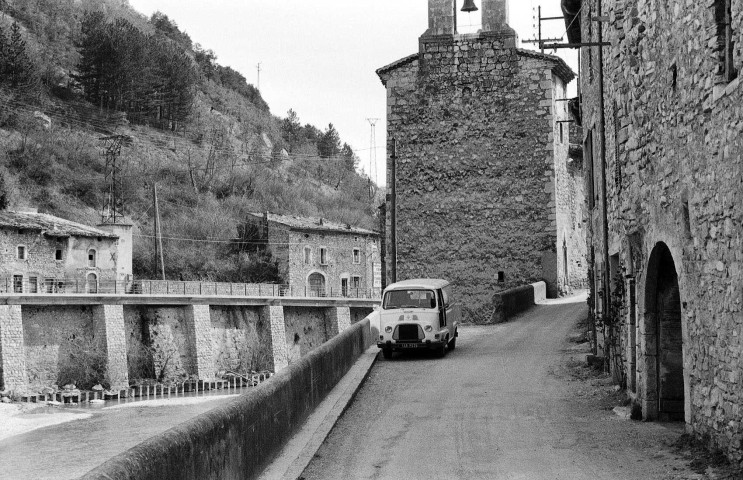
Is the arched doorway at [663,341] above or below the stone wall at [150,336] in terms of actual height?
above

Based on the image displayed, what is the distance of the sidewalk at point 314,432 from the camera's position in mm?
8984

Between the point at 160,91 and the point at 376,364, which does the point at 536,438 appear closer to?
the point at 376,364

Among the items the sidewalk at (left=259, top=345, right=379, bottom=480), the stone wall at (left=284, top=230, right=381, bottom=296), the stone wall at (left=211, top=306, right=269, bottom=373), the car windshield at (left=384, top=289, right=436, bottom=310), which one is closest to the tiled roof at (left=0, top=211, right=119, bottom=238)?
the stone wall at (left=211, top=306, right=269, bottom=373)

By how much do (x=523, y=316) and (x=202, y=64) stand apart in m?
97.6

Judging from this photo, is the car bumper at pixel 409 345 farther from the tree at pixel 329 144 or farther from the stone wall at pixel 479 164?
the tree at pixel 329 144

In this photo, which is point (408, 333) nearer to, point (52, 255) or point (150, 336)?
point (150, 336)

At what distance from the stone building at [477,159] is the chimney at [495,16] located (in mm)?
36

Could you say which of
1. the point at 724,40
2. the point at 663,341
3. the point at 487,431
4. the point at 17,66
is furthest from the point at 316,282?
the point at 724,40

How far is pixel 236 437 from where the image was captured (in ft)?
25.5

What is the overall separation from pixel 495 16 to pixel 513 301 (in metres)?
10.7

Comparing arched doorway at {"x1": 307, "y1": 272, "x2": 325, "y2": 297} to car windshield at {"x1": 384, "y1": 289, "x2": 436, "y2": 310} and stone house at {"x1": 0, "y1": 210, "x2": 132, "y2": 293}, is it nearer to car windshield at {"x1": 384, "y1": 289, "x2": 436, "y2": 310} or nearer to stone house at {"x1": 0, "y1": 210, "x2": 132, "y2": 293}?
stone house at {"x1": 0, "y1": 210, "x2": 132, "y2": 293}

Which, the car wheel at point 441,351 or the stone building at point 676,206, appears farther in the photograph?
the car wheel at point 441,351

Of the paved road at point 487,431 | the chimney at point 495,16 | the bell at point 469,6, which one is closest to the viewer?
the paved road at point 487,431

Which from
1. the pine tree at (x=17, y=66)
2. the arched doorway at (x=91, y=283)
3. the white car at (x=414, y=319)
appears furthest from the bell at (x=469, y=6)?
the pine tree at (x=17, y=66)
